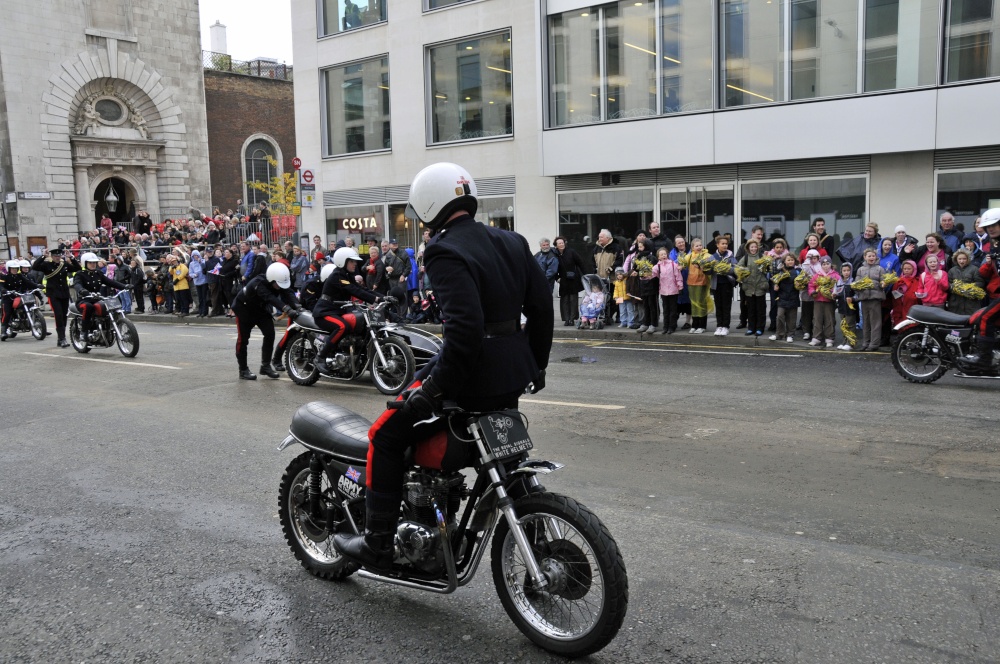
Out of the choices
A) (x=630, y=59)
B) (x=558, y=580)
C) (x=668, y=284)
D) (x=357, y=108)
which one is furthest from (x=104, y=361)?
(x=357, y=108)

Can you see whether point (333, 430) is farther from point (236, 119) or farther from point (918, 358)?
point (236, 119)

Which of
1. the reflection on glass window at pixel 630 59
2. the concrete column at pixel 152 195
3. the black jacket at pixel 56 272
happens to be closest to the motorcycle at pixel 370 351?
the black jacket at pixel 56 272

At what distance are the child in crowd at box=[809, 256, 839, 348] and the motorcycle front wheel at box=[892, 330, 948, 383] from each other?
9.76ft

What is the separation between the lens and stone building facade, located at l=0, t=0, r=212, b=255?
38.8 meters

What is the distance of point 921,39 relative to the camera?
17.8 m

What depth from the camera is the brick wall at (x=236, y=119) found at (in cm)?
4731

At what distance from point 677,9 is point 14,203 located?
3207 cm

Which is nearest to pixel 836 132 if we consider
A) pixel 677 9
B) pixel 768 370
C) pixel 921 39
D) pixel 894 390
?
pixel 921 39

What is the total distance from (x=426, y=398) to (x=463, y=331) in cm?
34

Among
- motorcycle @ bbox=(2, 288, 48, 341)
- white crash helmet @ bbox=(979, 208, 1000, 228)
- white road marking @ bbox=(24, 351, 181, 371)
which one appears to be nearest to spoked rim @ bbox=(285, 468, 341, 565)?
white crash helmet @ bbox=(979, 208, 1000, 228)

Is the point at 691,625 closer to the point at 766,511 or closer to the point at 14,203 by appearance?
the point at 766,511

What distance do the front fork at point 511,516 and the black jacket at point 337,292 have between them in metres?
8.08

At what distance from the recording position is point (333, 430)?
440 centimetres

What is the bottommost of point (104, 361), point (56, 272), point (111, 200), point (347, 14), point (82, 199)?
point (104, 361)
